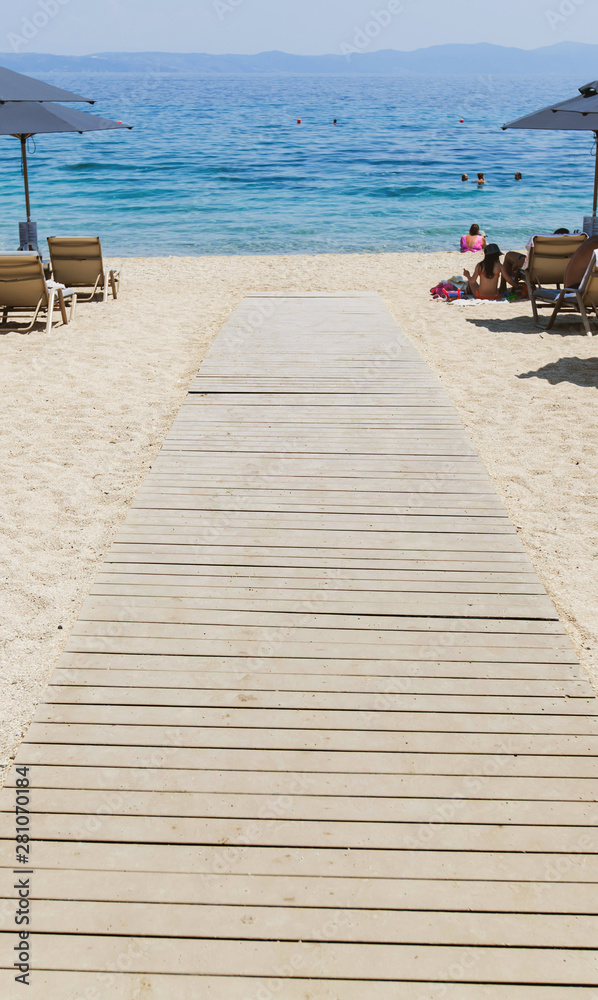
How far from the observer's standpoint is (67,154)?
3700 cm

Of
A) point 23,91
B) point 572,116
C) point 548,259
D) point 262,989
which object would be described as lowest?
point 262,989

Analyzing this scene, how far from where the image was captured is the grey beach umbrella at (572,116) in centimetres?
855

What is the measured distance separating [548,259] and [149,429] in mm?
5995

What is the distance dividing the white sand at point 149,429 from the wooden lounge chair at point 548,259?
0.40 metres

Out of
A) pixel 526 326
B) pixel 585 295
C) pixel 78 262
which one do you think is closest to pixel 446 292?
pixel 526 326

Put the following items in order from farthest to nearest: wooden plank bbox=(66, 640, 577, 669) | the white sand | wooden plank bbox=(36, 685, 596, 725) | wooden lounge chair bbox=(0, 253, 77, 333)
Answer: wooden lounge chair bbox=(0, 253, 77, 333)
the white sand
wooden plank bbox=(66, 640, 577, 669)
wooden plank bbox=(36, 685, 596, 725)

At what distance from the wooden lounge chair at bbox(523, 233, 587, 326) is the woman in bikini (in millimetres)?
746

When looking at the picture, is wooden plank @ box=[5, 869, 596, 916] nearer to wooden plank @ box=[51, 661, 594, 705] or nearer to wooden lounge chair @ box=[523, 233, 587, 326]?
wooden plank @ box=[51, 661, 594, 705]

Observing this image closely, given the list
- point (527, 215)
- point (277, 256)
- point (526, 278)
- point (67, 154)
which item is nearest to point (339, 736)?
point (526, 278)

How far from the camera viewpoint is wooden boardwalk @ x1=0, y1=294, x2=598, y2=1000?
2.08 m

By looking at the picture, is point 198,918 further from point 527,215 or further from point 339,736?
point 527,215

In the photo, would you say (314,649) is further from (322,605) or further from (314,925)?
(314,925)

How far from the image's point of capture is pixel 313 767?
2.65 meters

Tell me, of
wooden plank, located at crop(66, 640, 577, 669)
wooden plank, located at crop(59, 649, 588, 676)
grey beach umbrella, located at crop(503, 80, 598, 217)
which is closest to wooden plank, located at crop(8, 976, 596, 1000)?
wooden plank, located at crop(59, 649, 588, 676)
